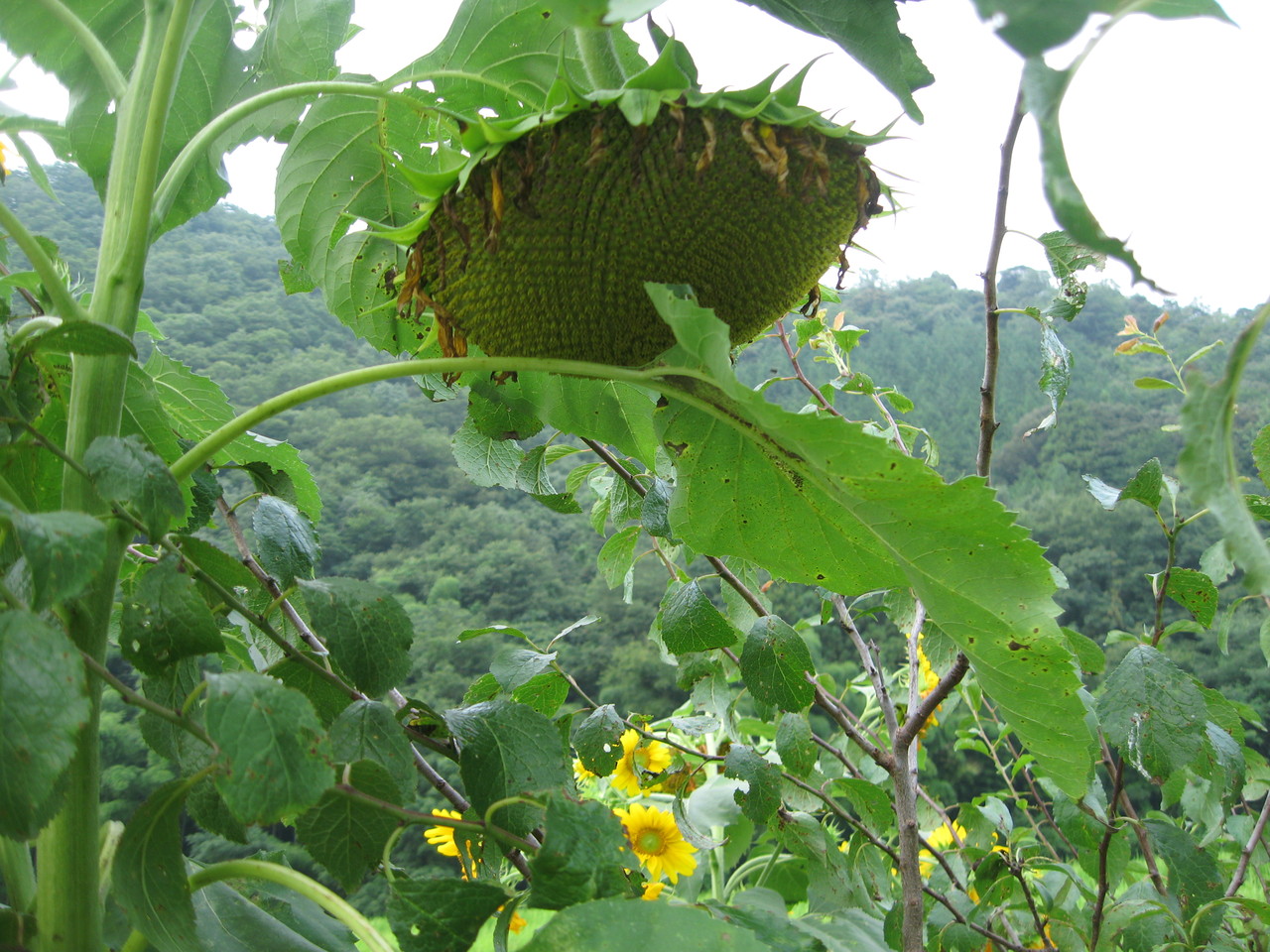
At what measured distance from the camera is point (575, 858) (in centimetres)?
48

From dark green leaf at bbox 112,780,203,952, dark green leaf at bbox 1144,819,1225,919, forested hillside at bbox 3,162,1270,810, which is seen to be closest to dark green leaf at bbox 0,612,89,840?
dark green leaf at bbox 112,780,203,952

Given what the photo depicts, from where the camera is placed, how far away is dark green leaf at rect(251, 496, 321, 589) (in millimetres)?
698

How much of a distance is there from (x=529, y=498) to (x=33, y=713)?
15.0 ft

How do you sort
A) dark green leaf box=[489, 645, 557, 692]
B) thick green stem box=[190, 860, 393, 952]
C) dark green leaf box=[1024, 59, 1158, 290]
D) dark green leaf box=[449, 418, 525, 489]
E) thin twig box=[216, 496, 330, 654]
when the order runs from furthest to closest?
dark green leaf box=[449, 418, 525, 489] < dark green leaf box=[489, 645, 557, 692] < thin twig box=[216, 496, 330, 654] < thick green stem box=[190, 860, 393, 952] < dark green leaf box=[1024, 59, 1158, 290]

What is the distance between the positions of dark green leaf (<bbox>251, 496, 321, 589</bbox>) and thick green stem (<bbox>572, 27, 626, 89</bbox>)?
0.42 metres

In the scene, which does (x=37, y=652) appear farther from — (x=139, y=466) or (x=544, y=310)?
(x=544, y=310)

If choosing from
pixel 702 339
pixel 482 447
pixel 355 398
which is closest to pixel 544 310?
pixel 702 339

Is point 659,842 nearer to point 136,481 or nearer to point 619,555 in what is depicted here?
point 619,555

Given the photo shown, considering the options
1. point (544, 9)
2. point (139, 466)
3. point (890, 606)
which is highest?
point (544, 9)

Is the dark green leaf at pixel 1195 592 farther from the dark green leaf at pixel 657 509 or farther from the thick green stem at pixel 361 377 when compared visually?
the thick green stem at pixel 361 377

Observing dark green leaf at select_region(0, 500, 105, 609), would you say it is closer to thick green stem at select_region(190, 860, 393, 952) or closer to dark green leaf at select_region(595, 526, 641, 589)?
thick green stem at select_region(190, 860, 393, 952)

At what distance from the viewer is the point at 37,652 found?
396mm

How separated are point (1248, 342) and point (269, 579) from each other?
73 cm

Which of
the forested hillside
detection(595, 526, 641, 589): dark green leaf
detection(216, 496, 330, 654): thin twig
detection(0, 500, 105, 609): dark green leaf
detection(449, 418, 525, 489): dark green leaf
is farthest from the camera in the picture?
the forested hillside
